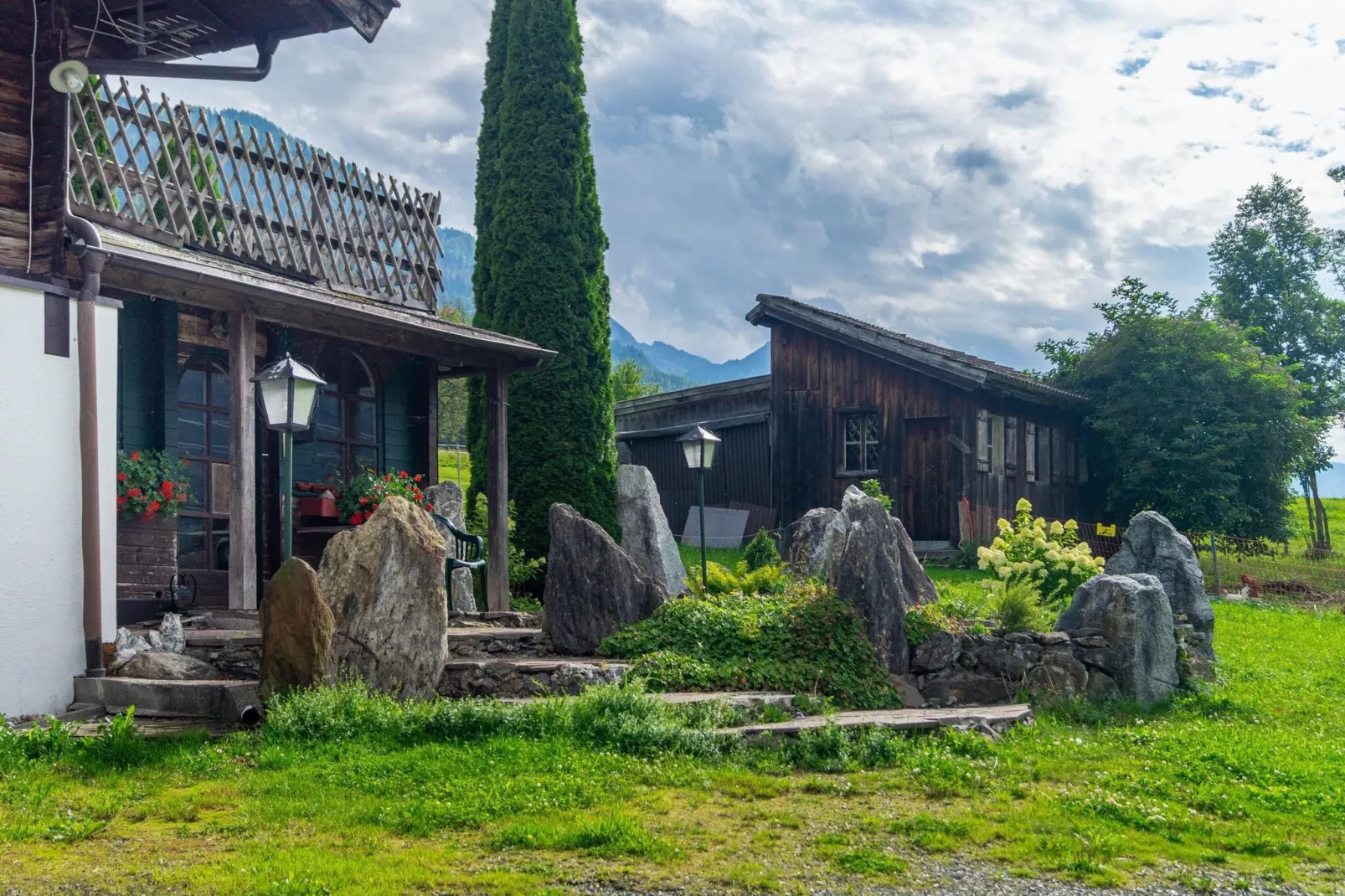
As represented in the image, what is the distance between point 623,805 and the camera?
6.19 m

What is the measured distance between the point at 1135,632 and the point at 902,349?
12407mm

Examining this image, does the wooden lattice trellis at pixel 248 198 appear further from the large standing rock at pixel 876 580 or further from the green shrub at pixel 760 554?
the large standing rock at pixel 876 580

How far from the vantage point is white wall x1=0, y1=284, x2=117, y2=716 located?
8758 millimetres

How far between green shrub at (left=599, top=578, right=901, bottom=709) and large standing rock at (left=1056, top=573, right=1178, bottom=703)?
2072 millimetres

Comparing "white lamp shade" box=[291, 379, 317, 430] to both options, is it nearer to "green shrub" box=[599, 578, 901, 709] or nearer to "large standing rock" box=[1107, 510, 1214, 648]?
"green shrub" box=[599, 578, 901, 709]

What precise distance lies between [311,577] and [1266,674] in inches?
358

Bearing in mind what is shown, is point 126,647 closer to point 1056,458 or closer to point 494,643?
point 494,643

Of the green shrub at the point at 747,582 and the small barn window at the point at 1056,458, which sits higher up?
the small barn window at the point at 1056,458

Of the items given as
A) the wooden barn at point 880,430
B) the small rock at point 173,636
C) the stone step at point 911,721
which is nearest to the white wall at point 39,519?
the small rock at point 173,636

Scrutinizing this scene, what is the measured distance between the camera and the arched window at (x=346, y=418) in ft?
46.6

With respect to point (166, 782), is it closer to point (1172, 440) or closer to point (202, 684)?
point (202, 684)

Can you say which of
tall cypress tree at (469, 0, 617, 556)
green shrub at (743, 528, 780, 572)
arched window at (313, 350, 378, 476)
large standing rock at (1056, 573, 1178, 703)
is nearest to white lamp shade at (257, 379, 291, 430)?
arched window at (313, 350, 378, 476)

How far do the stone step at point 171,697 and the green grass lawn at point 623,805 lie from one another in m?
0.60

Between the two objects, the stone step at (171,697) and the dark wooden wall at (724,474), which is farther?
the dark wooden wall at (724,474)
